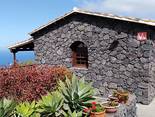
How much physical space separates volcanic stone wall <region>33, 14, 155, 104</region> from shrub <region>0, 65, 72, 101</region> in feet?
16.9

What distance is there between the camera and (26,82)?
34.2 ft

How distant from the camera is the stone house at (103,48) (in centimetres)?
1451

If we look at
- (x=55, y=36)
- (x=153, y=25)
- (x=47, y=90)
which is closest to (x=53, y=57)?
(x=55, y=36)

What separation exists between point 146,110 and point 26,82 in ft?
16.9

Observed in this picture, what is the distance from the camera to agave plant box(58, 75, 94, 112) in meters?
8.66

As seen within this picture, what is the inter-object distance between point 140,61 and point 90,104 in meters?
6.27

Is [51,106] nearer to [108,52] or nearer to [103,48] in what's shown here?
[108,52]

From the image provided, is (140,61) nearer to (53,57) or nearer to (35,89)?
(53,57)

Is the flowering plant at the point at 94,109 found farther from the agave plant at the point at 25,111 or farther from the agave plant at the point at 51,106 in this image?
the agave plant at the point at 25,111

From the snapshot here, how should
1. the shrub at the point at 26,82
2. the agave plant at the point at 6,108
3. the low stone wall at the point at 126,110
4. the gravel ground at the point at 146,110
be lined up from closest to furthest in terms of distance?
the agave plant at the point at 6,108, the low stone wall at the point at 126,110, the shrub at the point at 26,82, the gravel ground at the point at 146,110

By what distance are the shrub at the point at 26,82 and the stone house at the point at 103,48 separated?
5.17 metres

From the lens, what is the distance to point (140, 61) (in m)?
14.6

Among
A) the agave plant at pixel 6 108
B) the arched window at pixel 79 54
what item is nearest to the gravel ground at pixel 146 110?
the arched window at pixel 79 54

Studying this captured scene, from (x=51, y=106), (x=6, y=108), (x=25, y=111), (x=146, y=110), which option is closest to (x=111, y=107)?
(x=51, y=106)
